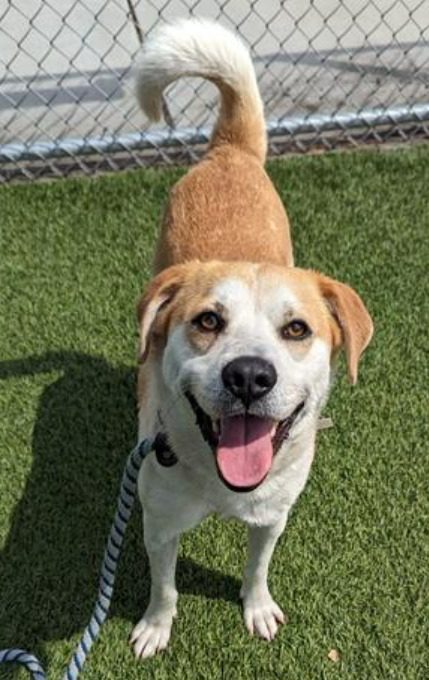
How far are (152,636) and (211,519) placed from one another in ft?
1.88

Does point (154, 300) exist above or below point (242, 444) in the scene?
above

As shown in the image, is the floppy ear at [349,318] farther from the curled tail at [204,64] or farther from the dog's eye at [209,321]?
the curled tail at [204,64]

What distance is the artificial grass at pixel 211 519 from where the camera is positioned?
10.5 feet

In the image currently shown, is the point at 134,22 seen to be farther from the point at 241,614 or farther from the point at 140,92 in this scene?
the point at 241,614

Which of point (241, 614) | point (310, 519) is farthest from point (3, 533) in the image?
point (310, 519)

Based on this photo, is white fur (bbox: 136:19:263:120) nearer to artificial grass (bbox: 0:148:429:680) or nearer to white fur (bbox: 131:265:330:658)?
artificial grass (bbox: 0:148:429:680)

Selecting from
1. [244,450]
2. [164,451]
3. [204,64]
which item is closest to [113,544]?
[164,451]

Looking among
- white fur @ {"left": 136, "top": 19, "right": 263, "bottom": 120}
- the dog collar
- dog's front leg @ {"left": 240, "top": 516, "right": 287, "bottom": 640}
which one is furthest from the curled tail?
dog's front leg @ {"left": 240, "top": 516, "right": 287, "bottom": 640}

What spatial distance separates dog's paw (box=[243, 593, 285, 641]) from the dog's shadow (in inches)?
5.4

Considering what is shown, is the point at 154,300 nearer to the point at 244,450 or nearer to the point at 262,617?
the point at 244,450

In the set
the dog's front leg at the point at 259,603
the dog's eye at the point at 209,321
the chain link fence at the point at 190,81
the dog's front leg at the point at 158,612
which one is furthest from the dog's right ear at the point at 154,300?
the chain link fence at the point at 190,81

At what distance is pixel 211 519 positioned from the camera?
352 cm

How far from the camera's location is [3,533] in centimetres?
346

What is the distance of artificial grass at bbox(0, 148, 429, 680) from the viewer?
319cm
